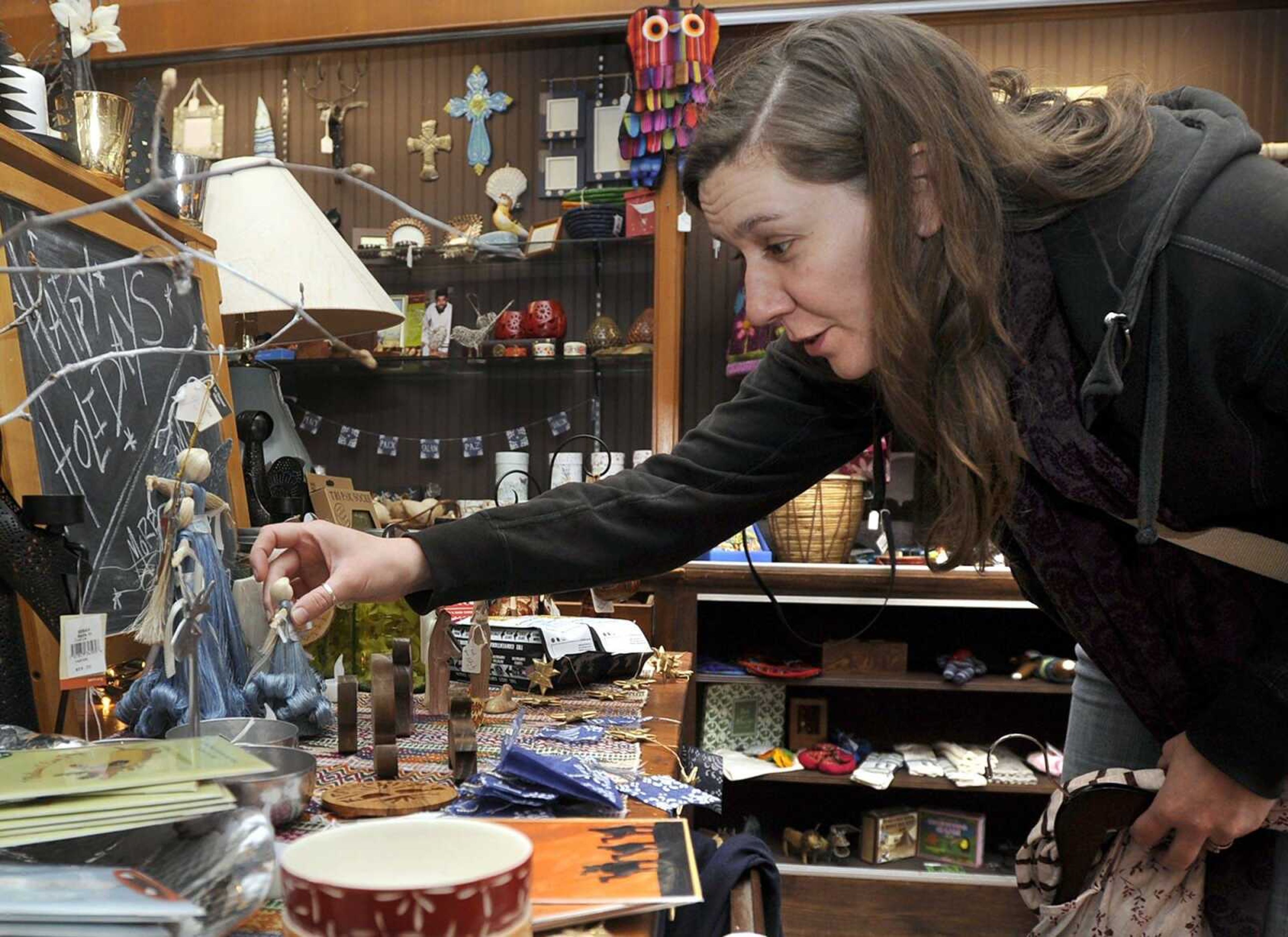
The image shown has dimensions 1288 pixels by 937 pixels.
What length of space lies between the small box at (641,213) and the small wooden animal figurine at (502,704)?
192 centimetres

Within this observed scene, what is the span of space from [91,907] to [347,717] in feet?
1.83

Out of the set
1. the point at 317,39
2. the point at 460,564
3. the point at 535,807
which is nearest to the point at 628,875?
the point at 535,807

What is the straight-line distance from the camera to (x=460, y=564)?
3.25ft

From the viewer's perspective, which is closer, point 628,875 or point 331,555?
point 628,875

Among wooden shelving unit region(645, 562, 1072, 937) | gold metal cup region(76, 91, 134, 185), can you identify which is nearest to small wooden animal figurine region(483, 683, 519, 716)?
gold metal cup region(76, 91, 134, 185)

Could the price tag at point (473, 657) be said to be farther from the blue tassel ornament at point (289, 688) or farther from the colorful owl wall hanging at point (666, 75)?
the colorful owl wall hanging at point (666, 75)

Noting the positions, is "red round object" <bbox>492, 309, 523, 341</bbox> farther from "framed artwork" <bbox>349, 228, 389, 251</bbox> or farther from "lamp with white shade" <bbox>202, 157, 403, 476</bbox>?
"lamp with white shade" <bbox>202, 157, 403, 476</bbox>

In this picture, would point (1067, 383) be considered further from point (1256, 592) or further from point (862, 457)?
point (862, 457)

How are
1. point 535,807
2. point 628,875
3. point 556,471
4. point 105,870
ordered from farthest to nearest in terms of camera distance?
point 556,471
point 535,807
point 628,875
point 105,870

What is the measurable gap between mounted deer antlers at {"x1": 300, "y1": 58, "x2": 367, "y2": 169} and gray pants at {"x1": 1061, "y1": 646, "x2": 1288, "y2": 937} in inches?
111

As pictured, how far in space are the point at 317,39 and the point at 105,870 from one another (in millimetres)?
3035

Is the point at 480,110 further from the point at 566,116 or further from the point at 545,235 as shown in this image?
the point at 545,235

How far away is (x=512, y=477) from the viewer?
2883 mm

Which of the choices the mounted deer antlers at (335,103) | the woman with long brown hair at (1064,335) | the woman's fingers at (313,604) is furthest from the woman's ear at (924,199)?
the mounted deer antlers at (335,103)
